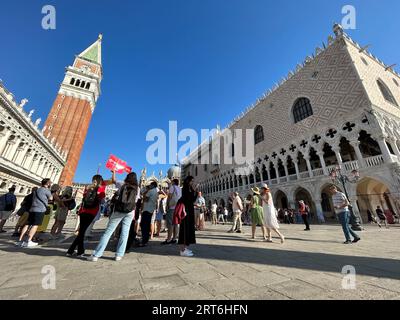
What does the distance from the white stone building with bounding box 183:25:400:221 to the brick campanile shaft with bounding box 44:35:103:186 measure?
35.0 meters

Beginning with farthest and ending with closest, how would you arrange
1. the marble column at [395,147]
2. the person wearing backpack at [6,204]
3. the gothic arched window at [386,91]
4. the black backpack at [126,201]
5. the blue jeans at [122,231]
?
the gothic arched window at [386,91] → the marble column at [395,147] → the person wearing backpack at [6,204] → the black backpack at [126,201] → the blue jeans at [122,231]

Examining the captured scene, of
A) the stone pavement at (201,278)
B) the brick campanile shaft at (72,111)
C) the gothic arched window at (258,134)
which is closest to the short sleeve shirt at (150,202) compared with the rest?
the stone pavement at (201,278)

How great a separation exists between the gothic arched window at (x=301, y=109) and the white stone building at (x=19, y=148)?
1101 inches

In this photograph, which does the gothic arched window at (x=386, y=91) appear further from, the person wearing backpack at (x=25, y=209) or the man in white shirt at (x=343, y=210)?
the person wearing backpack at (x=25, y=209)

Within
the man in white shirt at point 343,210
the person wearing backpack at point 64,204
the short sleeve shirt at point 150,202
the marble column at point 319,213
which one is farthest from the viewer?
the marble column at point 319,213

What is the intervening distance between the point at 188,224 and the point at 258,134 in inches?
878

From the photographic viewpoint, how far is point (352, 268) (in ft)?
8.67

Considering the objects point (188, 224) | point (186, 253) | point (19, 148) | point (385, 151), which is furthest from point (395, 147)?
point (19, 148)

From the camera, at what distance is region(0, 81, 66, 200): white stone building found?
17.6m

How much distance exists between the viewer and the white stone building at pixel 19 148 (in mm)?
17578
